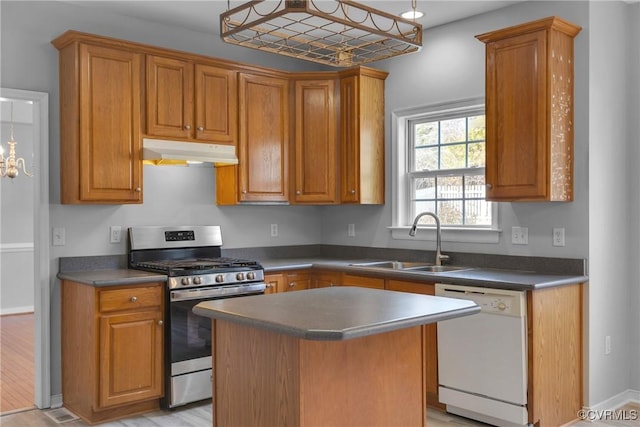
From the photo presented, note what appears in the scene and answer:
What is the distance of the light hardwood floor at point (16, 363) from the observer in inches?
159

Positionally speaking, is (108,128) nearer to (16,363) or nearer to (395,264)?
(395,264)

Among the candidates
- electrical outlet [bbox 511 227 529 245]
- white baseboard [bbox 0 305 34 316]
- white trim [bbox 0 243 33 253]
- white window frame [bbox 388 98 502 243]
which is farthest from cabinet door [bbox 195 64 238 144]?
white baseboard [bbox 0 305 34 316]

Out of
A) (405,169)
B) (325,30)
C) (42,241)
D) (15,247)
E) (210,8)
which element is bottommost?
(15,247)

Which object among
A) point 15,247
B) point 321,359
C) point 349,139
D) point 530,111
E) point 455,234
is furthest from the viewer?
point 15,247

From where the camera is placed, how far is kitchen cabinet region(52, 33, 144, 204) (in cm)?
374

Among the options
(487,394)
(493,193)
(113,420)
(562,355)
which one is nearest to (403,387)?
(487,394)

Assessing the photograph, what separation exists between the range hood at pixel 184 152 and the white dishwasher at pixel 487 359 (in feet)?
5.82

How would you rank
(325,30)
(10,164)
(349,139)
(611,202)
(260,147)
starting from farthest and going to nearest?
(10,164), (349,139), (260,147), (611,202), (325,30)

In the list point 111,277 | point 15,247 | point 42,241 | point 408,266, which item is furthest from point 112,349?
point 15,247

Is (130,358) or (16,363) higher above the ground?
(130,358)

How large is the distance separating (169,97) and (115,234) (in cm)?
102

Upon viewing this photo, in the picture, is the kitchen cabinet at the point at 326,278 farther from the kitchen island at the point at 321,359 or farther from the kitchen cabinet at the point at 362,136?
the kitchen island at the point at 321,359

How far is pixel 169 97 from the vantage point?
13.5 feet

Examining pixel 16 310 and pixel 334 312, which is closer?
pixel 334 312
